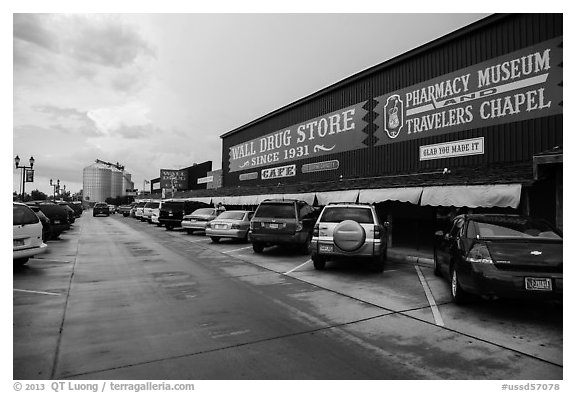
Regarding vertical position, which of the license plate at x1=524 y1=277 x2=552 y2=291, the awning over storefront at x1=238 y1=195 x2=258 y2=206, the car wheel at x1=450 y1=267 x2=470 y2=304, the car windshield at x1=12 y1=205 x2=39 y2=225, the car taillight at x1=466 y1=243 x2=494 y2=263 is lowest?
the car wheel at x1=450 y1=267 x2=470 y2=304

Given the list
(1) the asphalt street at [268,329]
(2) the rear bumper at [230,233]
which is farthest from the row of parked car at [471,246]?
(2) the rear bumper at [230,233]

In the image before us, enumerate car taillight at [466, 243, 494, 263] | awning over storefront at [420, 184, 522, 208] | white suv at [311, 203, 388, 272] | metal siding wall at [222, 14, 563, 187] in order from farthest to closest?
metal siding wall at [222, 14, 563, 187] → awning over storefront at [420, 184, 522, 208] → white suv at [311, 203, 388, 272] → car taillight at [466, 243, 494, 263]

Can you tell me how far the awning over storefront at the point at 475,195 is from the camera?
10.4m

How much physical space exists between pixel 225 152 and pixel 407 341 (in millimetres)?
31199

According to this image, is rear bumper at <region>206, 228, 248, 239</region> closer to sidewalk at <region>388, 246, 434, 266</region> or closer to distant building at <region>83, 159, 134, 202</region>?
sidewalk at <region>388, 246, 434, 266</region>

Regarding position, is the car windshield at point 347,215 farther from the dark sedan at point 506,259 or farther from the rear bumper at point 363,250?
the dark sedan at point 506,259

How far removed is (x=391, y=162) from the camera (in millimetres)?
17016

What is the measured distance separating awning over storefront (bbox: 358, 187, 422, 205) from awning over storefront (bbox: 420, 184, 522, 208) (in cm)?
33

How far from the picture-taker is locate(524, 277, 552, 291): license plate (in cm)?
550

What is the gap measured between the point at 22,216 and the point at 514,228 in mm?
10823

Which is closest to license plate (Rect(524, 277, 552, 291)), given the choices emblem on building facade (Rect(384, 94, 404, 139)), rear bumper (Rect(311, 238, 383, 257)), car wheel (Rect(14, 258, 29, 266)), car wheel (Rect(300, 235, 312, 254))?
rear bumper (Rect(311, 238, 383, 257))

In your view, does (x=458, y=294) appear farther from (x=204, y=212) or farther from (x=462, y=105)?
(x=204, y=212)

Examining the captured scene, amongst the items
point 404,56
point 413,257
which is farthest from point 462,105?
point 413,257
